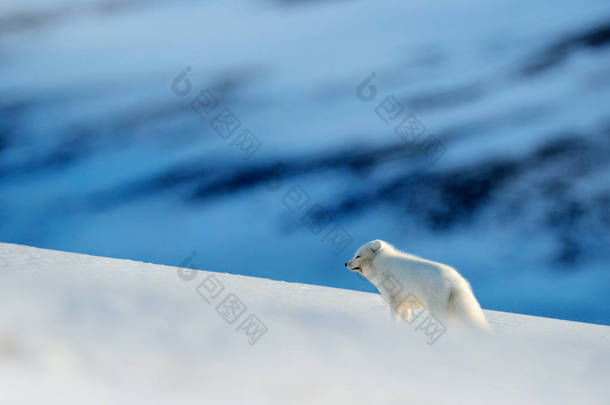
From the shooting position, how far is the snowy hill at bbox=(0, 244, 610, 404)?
3.99m

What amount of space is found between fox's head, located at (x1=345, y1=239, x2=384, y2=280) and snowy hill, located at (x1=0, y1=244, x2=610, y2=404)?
0.65 meters

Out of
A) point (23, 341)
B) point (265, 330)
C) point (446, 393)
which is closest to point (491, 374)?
point (446, 393)

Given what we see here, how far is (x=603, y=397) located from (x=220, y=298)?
128 inches

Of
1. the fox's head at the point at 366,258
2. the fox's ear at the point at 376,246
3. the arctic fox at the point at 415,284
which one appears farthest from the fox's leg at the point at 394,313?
the fox's ear at the point at 376,246

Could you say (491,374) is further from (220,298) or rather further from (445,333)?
(220,298)

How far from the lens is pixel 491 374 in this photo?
14.3 feet

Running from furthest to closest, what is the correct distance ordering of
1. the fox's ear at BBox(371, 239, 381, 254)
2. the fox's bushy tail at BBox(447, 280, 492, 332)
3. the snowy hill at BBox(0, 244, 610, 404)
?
the fox's ear at BBox(371, 239, 381, 254) → the fox's bushy tail at BBox(447, 280, 492, 332) → the snowy hill at BBox(0, 244, 610, 404)

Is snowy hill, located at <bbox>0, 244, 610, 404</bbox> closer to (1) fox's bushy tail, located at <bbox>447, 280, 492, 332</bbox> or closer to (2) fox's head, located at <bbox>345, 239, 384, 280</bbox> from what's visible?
(1) fox's bushy tail, located at <bbox>447, 280, 492, 332</bbox>

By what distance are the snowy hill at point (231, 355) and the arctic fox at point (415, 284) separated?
0.86 ft

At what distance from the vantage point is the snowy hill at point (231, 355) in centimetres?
399

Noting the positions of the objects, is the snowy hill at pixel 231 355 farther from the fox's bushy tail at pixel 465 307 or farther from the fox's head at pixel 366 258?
the fox's head at pixel 366 258

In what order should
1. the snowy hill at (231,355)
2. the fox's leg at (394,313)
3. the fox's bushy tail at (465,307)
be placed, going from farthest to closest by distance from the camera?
the fox's leg at (394,313), the fox's bushy tail at (465,307), the snowy hill at (231,355)

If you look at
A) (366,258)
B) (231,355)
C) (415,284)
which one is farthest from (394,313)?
(231,355)

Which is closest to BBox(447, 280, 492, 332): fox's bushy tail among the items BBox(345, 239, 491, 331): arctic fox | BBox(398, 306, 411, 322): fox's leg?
BBox(345, 239, 491, 331): arctic fox
